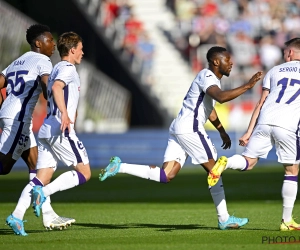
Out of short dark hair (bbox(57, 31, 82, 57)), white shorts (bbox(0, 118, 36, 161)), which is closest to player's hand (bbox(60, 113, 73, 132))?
short dark hair (bbox(57, 31, 82, 57))

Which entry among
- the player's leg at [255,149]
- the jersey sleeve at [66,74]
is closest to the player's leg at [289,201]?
the player's leg at [255,149]

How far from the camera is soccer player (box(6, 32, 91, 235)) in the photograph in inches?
363

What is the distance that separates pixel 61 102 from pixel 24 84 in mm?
1117

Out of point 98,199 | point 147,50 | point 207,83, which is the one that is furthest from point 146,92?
point 207,83

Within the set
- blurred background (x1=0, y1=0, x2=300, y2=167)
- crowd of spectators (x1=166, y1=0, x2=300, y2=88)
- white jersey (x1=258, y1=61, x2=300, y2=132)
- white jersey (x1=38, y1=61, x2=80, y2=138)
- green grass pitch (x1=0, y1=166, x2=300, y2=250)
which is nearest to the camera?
green grass pitch (x1=0, y1=166, x2=300, y2=250)

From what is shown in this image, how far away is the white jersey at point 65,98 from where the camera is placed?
30.6ft

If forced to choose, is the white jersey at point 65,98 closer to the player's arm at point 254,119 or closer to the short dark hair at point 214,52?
the short dark hair at point 214,52

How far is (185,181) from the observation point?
63.0ft

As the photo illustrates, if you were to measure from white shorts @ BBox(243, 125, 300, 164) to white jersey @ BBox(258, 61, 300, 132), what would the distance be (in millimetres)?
73

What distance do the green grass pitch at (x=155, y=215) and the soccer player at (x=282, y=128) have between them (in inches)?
21.6

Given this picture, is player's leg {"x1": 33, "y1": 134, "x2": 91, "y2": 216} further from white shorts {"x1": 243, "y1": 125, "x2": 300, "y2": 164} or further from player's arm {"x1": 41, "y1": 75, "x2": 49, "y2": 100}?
white shorts {"x1": 243, "y1": 125, "x2": 300, "y2": 164}

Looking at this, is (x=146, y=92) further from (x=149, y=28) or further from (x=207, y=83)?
(x=207, y=83)

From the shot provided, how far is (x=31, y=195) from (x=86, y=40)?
20442 millimetres

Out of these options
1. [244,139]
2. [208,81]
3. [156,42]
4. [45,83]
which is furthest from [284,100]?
[156,42]
